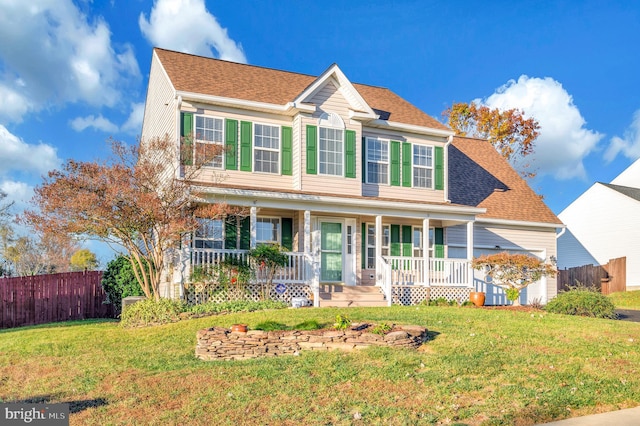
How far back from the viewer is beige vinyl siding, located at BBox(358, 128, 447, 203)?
1888 cm

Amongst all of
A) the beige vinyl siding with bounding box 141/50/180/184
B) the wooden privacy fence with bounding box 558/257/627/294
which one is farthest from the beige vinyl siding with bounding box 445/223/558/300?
the beige vinyl siding with bounding box 141/50/180/184

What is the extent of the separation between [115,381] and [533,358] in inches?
251

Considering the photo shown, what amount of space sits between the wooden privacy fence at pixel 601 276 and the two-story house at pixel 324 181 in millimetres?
6903

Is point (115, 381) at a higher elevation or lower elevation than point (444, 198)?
lower

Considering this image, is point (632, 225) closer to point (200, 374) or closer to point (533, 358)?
point (533, 358)

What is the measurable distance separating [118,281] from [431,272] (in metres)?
9.73

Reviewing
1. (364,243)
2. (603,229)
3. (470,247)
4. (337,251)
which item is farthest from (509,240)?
(603,229)

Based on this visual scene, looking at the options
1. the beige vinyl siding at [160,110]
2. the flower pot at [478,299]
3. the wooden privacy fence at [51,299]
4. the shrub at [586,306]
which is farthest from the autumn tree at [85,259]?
the shrub at [586,306]

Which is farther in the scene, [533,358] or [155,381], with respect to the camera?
[533,358]

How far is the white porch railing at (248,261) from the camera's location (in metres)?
15.5

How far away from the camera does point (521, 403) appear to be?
7301 millimetres

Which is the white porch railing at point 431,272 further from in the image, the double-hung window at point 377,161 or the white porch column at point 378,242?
the double-hung window at point 377,161

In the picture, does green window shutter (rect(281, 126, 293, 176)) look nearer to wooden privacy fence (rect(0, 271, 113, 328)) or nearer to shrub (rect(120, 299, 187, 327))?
shrub (rect(120, 299, 187, 327))

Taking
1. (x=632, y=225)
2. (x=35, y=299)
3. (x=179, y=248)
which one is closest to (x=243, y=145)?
(x=179, y=248)
